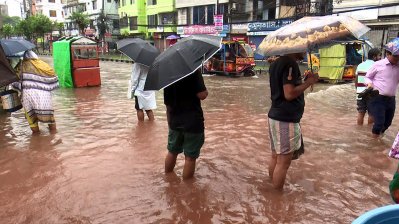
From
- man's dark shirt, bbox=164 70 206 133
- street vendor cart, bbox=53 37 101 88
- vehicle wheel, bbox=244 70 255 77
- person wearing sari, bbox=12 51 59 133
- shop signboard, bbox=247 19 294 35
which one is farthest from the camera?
shop signboard, bbox=247 19 294 35

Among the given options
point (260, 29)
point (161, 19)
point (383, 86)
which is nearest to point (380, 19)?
point (260, 29)

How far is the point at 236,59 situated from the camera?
664 inches

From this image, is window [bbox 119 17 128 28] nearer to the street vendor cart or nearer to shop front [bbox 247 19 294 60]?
shop front [bbox 247 19 294 60]

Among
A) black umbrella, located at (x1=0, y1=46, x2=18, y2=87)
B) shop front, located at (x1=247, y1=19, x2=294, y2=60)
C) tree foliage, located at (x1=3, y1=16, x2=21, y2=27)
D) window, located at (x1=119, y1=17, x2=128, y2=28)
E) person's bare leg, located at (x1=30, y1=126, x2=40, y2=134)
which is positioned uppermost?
tree foliage, located at (x1=3, y1=16, x2=21, y2=27)

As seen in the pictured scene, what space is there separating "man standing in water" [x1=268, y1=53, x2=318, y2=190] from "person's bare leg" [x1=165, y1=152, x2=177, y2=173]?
4.19 feet

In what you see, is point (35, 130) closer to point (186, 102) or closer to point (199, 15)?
point (186, 102)

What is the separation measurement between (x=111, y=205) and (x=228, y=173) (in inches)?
62.5

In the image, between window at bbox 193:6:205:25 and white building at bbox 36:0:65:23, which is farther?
white building at bbox 36:0:65:23

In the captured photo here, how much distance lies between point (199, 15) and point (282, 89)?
105ft

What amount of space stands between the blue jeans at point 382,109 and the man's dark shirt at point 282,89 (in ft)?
9.02

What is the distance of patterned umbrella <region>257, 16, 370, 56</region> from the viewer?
3.27 metres

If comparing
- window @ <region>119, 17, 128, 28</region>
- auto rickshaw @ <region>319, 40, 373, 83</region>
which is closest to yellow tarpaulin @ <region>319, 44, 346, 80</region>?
auto rickshaw @ <region>319, 40, 373, 83</region>

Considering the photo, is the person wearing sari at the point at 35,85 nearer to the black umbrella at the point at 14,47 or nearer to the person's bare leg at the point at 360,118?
the black umbrella at the point at 14,47

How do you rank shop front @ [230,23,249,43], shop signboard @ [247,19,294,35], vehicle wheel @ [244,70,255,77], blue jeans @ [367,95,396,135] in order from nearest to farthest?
blue jeans @ [367,95,396,135]
vehicle wheel @ [244,70,255,77]
shop signboard @ [247,19,294,35]
shop front @ [230,23,249,43]
